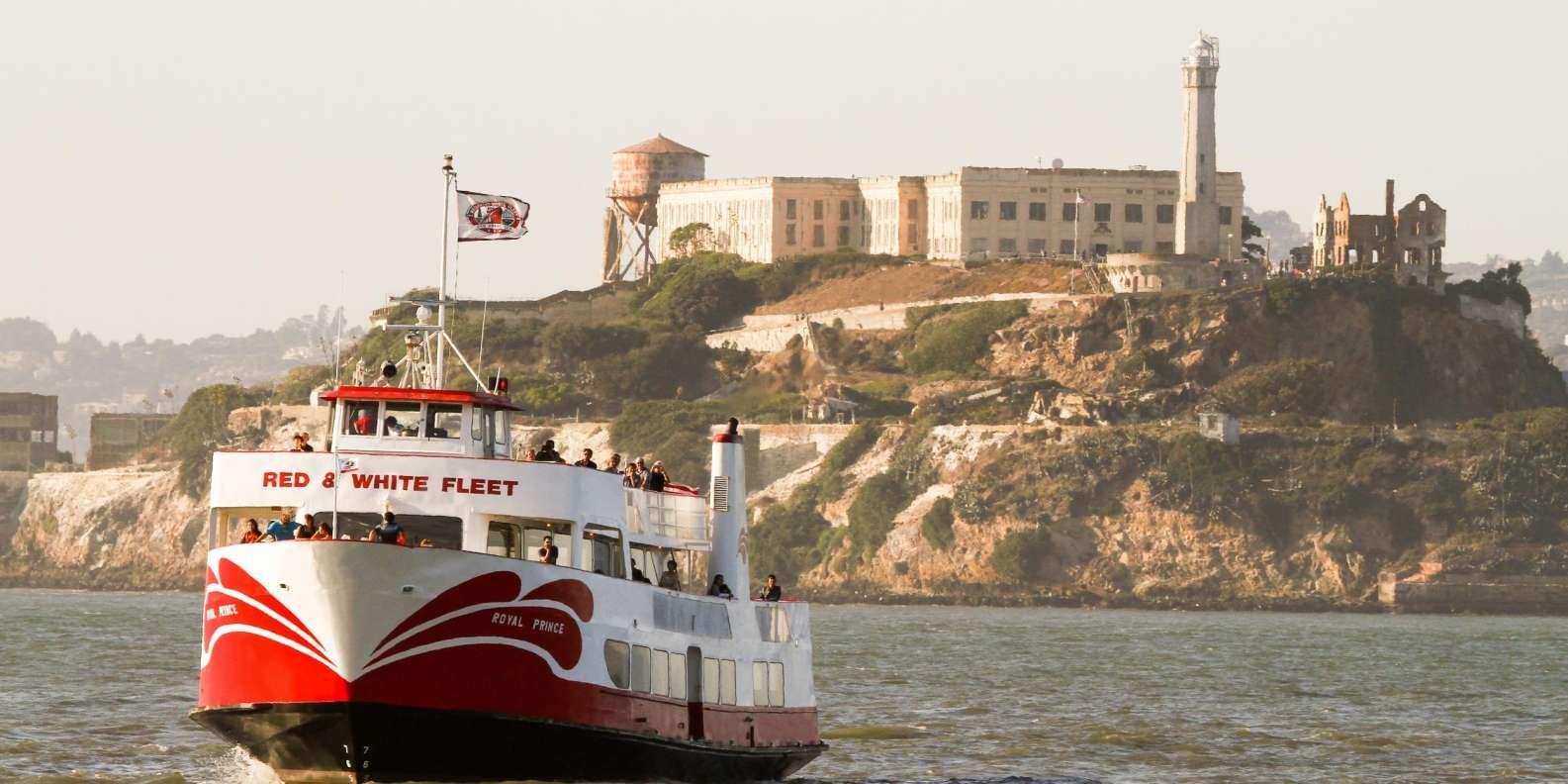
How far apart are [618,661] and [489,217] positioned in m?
Result: 7.63

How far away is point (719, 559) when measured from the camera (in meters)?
52.0

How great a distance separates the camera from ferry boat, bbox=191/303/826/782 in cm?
4341

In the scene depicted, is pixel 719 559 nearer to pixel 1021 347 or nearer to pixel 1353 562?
pixel 1353 562

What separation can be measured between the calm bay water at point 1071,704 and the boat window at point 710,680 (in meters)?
5.51

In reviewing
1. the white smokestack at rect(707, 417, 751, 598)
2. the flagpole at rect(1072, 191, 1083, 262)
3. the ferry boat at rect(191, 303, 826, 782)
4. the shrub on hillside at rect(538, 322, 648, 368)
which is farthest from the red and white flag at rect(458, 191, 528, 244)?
→ the flagpole at rect(1072, 191, 1083, 262)

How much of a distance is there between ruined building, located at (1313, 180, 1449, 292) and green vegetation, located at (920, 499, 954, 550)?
118 ft

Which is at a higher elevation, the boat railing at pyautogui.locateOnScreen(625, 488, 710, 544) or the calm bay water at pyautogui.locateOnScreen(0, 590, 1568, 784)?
the boat railing at pyautogui.locateOnScreen(625, 488, 710, 544)

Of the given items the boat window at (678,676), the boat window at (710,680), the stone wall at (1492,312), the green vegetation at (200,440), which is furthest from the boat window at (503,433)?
the stone wall at (1492,312)

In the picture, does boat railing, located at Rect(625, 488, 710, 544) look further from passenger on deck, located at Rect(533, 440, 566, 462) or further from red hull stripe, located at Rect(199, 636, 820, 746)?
red hull stripe, located at Rect(199, 636, 820, 746)

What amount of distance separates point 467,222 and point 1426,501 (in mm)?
122731

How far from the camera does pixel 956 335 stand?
185000 mm

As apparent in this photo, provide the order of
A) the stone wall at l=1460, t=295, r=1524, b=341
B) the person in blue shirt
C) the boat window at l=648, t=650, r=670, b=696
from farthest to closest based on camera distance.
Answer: the stone wall at l=1460, t=295, r=1524, b=341 → the boat window at l=648, t=650, r=670, b=696 → the person in blue shirt

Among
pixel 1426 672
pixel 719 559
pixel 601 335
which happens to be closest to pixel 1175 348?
pixel 601 335

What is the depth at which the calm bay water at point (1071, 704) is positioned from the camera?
58938 millimetres
